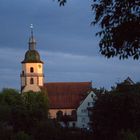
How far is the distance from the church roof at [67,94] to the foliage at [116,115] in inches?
2959

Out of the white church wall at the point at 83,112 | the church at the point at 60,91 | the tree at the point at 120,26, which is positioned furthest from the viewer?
the church at the point at 60,91

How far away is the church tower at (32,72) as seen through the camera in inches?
5782

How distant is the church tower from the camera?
146875mm

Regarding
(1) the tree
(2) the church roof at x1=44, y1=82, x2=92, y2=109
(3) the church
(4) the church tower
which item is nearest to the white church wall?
(3) the church

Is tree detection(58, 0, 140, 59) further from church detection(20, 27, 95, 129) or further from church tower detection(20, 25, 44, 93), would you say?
church tower detection(20, 25, 44, 93)

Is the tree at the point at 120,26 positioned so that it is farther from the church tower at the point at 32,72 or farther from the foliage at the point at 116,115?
the church tower at the point at 32,72

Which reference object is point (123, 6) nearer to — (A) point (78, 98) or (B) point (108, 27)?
(B) point (108, 27)

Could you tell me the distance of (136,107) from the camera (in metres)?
60.7

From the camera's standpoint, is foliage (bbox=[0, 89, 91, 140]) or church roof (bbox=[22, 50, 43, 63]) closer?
foliage (bbox=[0, 89, 91, 140])

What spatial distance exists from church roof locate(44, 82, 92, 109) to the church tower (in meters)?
4.48

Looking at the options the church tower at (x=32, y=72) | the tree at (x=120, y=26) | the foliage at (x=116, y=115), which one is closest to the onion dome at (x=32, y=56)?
the church tower at (x=32, y=72)

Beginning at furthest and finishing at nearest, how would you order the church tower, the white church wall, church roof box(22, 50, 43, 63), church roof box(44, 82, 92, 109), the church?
church roof box(22, 50, 43, 63) → the church tower → church roof box(44, 82, 92, 109) → the church → the white church wall

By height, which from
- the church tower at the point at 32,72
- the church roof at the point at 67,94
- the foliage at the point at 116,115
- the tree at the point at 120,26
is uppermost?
the church tower at the point at 32,72

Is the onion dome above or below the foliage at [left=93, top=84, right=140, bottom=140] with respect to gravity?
above
